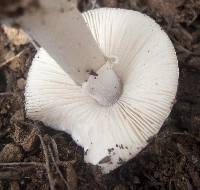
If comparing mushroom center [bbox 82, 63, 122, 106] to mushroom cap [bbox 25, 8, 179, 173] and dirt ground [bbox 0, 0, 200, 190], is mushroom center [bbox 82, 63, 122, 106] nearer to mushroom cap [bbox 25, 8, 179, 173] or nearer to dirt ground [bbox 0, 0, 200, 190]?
mushroom cap [bbox 25, 8, 179, 173]

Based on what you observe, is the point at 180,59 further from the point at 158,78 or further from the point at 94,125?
the point at 94,125

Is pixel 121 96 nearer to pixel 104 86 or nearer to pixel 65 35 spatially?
pixel 104 86

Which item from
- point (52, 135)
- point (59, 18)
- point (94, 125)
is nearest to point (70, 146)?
point (52, 135)

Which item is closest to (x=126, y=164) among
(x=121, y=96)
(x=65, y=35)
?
(x=121, y=96)

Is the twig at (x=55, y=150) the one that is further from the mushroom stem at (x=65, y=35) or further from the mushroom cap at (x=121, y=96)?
the mushroom stem at (x=65, y=35)

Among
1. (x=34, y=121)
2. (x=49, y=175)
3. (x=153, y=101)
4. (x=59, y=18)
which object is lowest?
(x=49, y=175)

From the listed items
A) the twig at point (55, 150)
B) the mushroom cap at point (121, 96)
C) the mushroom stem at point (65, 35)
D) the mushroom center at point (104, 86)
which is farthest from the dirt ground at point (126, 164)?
the mushroom stem at point (65, 35)

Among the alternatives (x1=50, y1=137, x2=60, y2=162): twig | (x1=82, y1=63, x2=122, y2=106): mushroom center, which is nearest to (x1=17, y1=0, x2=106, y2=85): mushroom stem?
(x1=82, y1=63, x2=122, y2=106): mushroom center
